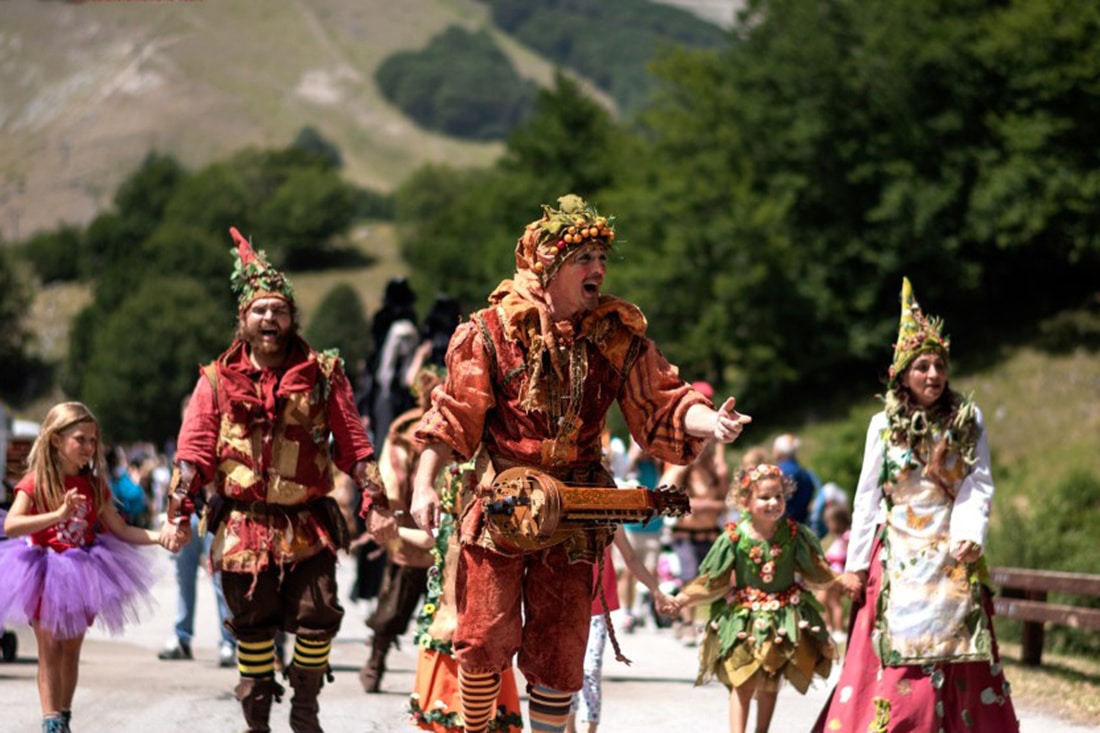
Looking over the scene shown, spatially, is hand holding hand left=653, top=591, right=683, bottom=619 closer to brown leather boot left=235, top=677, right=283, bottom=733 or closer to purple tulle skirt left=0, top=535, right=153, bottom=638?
brown leather boot left=235, top=677, right=283, bottom=733

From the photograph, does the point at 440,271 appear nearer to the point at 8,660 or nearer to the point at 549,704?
the point at 8,660

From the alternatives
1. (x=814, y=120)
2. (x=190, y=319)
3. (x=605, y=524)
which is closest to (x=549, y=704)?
(x=605, y=524)

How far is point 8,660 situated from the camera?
42.3 ft

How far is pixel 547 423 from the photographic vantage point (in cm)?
730

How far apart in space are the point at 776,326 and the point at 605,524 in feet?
166

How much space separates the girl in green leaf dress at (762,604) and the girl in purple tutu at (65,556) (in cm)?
293

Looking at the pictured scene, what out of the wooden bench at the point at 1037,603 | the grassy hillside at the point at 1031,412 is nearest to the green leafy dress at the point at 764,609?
the wooden bench at the point at 1037,603

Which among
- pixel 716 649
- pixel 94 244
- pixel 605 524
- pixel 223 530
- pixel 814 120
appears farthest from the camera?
pixel 94 244

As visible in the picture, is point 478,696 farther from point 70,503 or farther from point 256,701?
point 70,503

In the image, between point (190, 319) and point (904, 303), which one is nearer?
point (904, 303)

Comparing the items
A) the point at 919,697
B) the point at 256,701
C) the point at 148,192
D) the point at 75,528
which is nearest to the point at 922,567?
the point at 919,697

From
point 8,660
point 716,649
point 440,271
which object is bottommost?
point 8,660

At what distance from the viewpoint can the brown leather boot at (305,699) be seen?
29.8ft

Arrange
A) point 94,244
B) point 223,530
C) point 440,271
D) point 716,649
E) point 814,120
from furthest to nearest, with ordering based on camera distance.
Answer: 1. point 94,244
2. point 440,271
3. point 814,120
4. point 716,649
5. point 223,530
